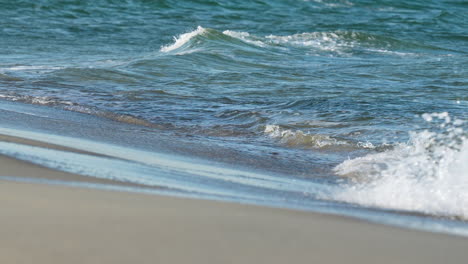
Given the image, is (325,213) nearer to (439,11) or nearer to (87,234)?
(87,234)

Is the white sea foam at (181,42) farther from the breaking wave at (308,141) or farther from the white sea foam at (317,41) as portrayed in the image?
the breaking wave at (308,141)

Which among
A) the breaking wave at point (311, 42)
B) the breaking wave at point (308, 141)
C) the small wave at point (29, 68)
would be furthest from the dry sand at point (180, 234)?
the breaking wave at point (311, 42)

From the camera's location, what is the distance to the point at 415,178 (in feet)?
15.7

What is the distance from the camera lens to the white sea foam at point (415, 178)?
158 inches

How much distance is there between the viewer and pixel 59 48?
48.4 feet

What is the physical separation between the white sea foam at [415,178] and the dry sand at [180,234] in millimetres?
726

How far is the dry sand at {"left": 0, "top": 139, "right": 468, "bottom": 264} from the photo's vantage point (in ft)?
8.98

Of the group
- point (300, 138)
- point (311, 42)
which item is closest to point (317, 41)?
point (311, 42)

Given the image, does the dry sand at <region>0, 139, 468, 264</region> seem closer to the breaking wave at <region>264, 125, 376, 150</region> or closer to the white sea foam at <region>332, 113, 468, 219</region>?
the white sea foam at <region>332, 113, 468, 219</region>

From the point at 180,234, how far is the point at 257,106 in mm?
5636

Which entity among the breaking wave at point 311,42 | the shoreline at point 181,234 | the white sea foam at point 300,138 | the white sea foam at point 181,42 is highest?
the shoreline at point 181,234

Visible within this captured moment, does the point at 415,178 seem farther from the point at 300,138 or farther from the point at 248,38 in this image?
the point at 248,38

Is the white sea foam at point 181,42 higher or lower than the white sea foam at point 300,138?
lower

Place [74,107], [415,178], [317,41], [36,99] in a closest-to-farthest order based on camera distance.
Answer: [415,178], [74,107], [36,99], [317,41]
